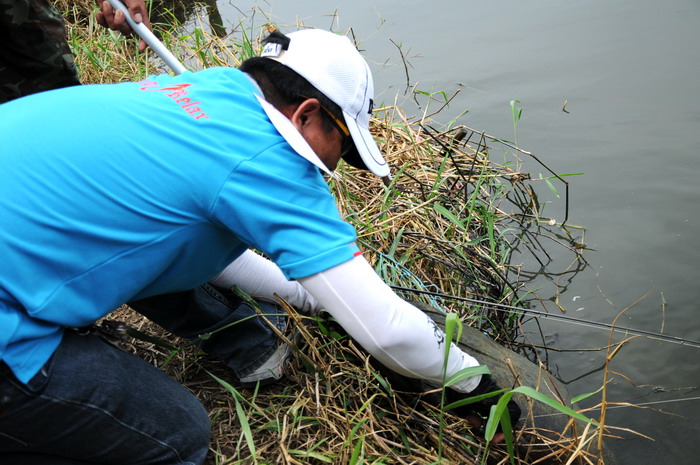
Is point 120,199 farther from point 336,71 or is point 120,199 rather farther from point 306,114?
point 336,71

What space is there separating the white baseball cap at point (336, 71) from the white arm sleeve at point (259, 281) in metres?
0.87

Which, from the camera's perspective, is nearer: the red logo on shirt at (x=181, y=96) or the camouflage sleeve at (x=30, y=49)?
the red logo on shirt at (x=181, y=96)

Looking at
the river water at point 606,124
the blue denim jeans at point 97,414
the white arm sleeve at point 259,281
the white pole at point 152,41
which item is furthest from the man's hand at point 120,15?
the river water at point 606,124

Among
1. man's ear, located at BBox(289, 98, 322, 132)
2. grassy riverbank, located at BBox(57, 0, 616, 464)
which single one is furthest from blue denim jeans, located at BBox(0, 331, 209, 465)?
man's ear, located at BBox(289, 98, 322, 132)

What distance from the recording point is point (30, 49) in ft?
9.40

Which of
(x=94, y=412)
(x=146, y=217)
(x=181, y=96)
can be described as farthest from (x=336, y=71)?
(x=94, y=412)

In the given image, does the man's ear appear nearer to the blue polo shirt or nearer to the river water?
the blue polo shirt

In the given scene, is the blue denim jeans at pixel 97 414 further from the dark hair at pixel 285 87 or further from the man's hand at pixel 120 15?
the man's hand at pixel 120 15

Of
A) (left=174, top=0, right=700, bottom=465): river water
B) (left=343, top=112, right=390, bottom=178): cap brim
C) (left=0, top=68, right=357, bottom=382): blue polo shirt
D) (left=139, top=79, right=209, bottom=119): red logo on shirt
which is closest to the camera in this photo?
(left=0, top=68, right=357, bottom=382): blue polo shirt

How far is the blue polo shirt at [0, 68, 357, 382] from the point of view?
1.59 meters

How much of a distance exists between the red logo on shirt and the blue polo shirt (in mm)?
12

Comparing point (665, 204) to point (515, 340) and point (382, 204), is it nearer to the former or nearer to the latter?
point (515, 340)

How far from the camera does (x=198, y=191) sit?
1.63m

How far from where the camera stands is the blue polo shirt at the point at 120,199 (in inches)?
62.7
